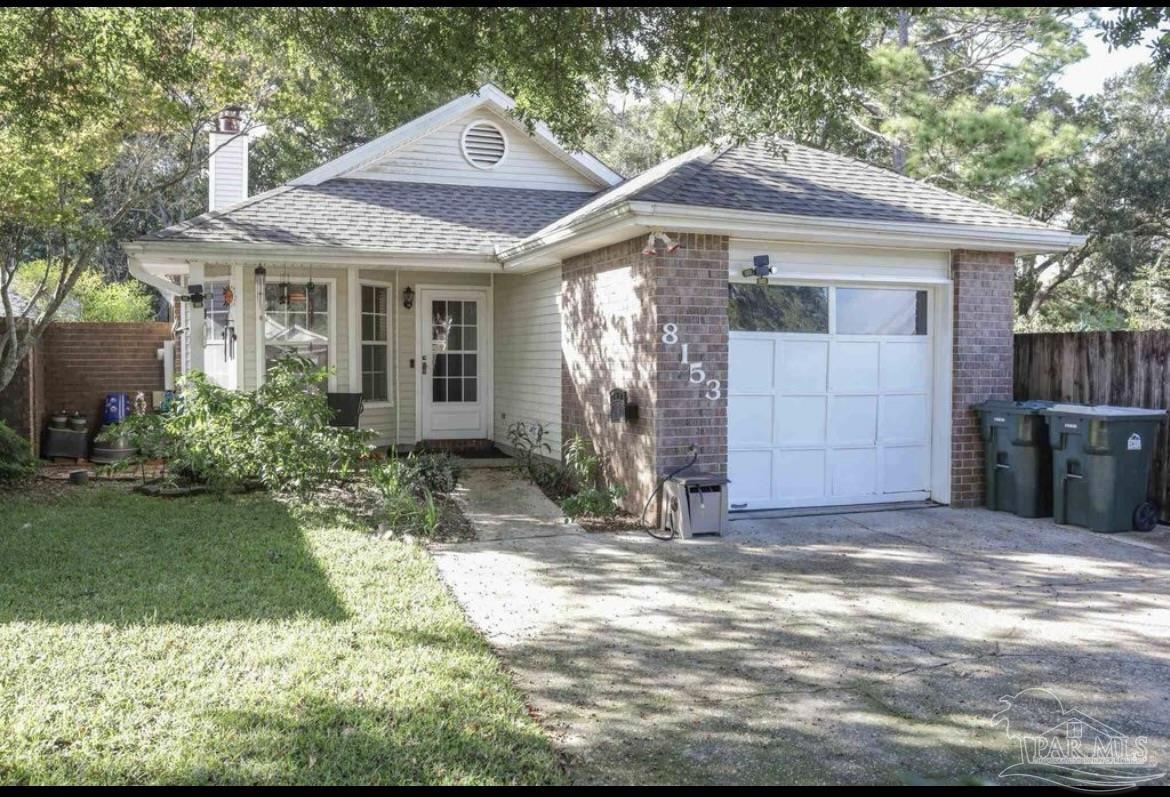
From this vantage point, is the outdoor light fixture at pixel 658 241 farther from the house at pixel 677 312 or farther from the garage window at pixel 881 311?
the garage window at pixel 881 311

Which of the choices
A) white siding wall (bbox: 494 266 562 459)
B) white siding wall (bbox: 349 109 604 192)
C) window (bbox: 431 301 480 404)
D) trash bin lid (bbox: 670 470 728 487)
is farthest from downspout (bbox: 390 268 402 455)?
trash bin lid (bbox: 670 470 728 487)

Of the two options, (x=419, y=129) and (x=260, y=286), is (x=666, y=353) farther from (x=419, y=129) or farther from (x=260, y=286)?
(x=419, y=129)

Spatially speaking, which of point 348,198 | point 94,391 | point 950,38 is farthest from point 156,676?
point 950,38

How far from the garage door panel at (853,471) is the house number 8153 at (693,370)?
65.2 inches

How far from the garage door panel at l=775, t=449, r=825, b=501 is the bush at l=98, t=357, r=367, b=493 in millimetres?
4290

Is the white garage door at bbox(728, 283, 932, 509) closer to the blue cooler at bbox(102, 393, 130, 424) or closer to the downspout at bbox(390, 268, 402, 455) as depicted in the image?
the downspout at bbox(390, 268, 402, 455)

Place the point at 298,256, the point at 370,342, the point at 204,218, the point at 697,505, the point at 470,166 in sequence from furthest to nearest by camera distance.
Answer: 1. the point at 470,166
2. the point at 370,342
3. the point at 204,218
4. the point at 298,256
5. the point at 697,505

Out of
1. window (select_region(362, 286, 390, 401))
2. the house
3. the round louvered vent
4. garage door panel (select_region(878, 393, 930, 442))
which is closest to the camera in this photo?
the house

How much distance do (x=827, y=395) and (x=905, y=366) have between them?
3.38ft

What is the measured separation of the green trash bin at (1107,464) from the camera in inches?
316

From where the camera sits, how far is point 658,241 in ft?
26.5

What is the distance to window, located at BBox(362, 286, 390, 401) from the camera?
Answer: 1242cm
